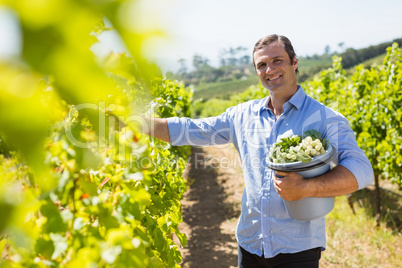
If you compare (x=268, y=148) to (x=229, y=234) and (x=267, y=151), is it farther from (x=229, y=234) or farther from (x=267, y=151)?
(x=229, y=234)

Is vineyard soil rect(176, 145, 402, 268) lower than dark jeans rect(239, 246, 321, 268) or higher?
lower

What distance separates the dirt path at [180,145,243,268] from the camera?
5004mm

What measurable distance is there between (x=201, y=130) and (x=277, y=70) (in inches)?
25.5

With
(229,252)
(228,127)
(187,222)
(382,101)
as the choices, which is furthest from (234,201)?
(228,127)

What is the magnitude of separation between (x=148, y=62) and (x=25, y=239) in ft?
1.21

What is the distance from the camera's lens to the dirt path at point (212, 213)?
5.00 metres

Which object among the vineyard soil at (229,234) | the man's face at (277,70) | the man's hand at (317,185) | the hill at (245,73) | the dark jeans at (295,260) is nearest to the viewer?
the man's hand at (317,185)

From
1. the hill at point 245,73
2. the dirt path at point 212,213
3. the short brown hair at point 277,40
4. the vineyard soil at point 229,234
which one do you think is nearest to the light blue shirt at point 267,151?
the short brown hair at point 277,40

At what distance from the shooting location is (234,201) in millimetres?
7160

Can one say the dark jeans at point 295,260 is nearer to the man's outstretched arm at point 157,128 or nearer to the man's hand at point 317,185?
the man's hand at point 317,185

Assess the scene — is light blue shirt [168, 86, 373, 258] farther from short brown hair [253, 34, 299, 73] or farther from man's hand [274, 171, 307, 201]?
short brown hair [253, 34, 299, 73]

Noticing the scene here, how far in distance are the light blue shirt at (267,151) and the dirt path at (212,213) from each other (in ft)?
9.89

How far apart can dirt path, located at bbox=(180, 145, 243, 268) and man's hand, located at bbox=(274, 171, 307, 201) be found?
3.31 meters

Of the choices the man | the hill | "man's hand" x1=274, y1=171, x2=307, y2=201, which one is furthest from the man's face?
the hill
